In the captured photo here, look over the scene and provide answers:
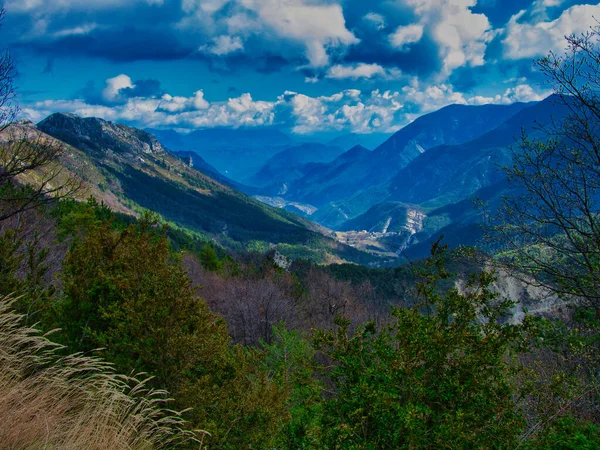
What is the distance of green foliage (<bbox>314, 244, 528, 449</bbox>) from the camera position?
4.01 m

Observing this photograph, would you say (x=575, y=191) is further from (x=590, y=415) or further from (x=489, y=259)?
(x=590, y=415)

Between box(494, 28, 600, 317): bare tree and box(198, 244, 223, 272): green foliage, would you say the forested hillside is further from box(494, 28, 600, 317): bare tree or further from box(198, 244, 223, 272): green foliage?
box(198, 244, 223, 272): green foliage

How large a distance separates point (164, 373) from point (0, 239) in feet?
15.2

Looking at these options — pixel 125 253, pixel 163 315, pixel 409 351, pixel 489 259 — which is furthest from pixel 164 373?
pixel 489 259

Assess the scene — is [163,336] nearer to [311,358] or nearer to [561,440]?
[311,358]

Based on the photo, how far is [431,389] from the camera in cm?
441

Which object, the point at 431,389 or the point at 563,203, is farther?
the point at 563,203

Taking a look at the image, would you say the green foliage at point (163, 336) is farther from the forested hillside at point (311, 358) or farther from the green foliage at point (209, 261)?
the green foliage at point (209, 261)


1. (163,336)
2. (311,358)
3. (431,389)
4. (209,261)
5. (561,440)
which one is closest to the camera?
(431,389)

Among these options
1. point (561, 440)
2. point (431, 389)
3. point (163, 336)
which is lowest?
point (561, 440)

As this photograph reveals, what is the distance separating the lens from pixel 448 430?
3.83 m

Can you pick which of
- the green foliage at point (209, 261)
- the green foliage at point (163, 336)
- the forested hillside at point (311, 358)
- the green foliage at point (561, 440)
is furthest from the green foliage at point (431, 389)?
the green foliage at point (209, 261)

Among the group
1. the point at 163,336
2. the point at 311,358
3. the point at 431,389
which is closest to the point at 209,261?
the point at 163,336

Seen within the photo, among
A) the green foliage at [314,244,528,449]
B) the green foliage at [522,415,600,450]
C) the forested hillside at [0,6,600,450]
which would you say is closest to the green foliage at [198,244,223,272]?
the forested hillside at [0,6,600,450]
